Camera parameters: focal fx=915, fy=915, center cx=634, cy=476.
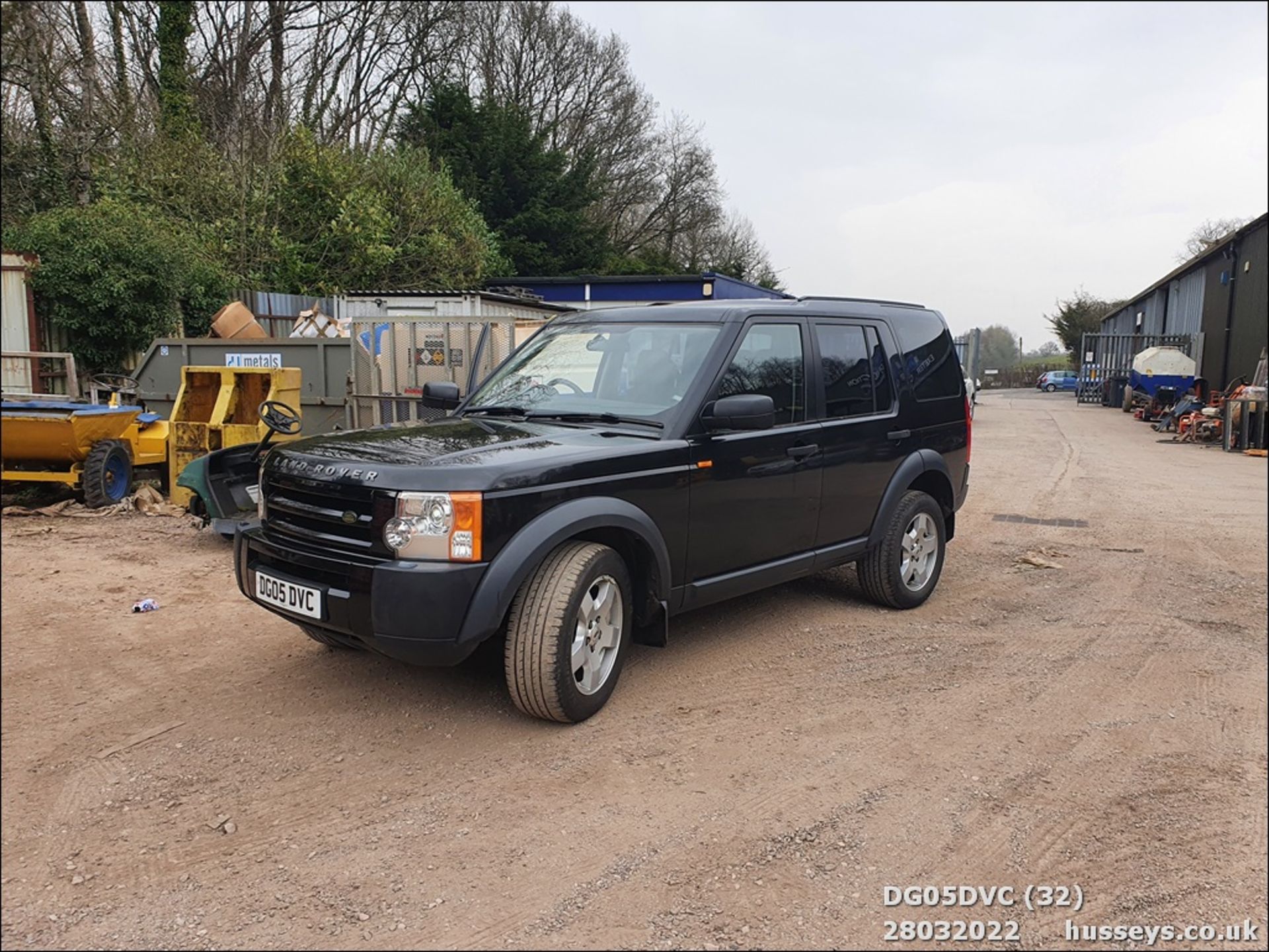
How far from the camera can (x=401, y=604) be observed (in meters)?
3.60

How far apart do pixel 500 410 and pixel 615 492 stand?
1261mm

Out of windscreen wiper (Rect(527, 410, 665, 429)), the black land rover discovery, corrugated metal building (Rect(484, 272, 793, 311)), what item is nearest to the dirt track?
the black land rover discovery

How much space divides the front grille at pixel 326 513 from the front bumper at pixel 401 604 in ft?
0.26

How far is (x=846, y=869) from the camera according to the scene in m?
3.00

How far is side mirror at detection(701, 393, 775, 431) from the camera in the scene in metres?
4.39

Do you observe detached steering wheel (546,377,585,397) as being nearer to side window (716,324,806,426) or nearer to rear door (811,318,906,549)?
side window (716,324,806,426)

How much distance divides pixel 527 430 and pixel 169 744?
6.88 feet

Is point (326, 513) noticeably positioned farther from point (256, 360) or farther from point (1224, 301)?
point (1224, 301)

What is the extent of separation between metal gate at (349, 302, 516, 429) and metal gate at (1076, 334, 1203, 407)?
27.5 meters

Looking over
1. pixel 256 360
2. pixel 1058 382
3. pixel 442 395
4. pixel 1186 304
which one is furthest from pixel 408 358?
pixel 1058 382

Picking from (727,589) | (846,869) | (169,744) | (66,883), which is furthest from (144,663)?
(846,869)

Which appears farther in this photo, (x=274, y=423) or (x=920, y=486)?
(x=274, y=423)

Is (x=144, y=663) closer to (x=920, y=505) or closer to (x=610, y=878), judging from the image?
(x=610, y=878)

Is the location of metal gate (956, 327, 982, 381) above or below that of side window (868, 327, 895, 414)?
above
